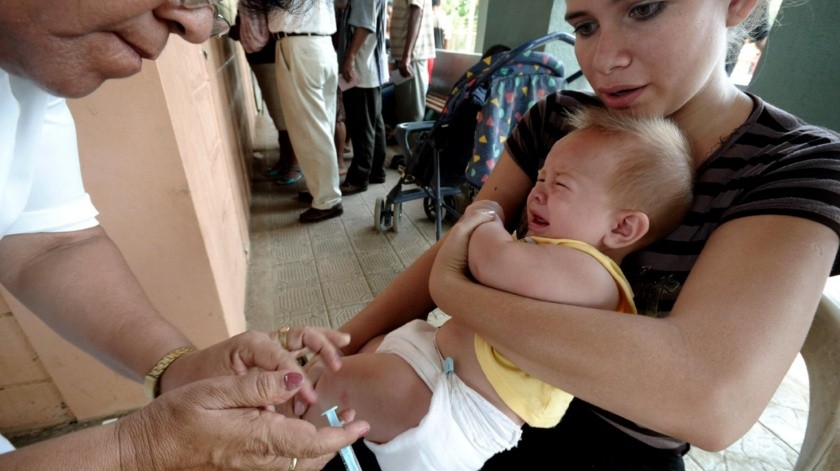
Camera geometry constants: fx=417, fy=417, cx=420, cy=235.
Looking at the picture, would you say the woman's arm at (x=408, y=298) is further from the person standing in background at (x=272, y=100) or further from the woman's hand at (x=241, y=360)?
the person standing in background at (x=272, y=100)

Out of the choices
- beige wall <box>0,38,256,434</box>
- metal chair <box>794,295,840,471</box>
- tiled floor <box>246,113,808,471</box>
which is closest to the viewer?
metal chair <box>794,295,840,471</box>

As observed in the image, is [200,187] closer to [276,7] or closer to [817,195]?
[276,7]

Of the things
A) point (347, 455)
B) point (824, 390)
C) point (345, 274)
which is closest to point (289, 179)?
point (345, 274)

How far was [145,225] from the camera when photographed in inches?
54.0

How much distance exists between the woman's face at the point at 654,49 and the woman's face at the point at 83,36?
28.9 inches

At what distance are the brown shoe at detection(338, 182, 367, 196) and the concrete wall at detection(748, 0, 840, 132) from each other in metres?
3.01

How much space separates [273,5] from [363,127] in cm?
289

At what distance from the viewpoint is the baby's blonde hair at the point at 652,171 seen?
0.80 m

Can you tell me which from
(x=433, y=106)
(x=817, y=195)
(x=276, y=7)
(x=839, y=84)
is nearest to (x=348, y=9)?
(x=433, y=106)

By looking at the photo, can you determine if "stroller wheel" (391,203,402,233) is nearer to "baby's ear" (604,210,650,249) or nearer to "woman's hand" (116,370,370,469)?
"baby's ear" (604,210,650,249)

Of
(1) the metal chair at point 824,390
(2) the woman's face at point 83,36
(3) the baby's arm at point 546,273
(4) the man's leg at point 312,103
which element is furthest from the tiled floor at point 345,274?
(2) the woman's face at point 83,36

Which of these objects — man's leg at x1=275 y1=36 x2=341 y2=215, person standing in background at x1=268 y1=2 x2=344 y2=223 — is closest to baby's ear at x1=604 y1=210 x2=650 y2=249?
person standing in background at x1=268 y1=2 x2=344 y2=223

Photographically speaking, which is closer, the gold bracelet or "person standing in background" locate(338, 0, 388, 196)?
the gold bracelet

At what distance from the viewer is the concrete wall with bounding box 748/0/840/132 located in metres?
2.23
